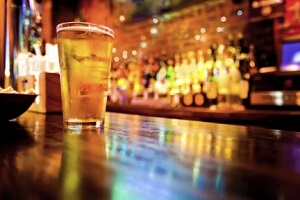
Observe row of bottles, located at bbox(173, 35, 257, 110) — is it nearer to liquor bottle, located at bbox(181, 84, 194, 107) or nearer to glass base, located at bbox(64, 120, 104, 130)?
liquor bottle, located at bbox(181, 84, 194, 107)

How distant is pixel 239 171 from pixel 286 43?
1.96m

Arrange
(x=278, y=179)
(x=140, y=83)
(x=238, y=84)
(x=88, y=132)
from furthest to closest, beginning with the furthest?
(x=140, y=83) → (x=238, y=84) → (x=88, y=132) → (x=278, y=179)

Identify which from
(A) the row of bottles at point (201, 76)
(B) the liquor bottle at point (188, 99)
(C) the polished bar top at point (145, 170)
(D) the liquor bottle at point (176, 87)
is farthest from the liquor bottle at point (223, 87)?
(C) the polished bar top at point (145, 170)

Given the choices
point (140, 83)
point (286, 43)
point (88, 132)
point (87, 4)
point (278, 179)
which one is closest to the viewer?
point (278, 179)

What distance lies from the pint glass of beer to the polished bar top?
127 millimetres

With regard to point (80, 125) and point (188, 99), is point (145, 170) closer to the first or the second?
point (80, 125)

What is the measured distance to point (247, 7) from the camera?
7.91 feet

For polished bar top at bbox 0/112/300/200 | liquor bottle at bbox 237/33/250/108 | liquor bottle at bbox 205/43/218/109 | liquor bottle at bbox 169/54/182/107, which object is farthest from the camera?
liquor bottle at bbox 169/54/182/107

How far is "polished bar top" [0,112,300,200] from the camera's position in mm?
178

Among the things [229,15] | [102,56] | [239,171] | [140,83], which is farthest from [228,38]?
[239,171]

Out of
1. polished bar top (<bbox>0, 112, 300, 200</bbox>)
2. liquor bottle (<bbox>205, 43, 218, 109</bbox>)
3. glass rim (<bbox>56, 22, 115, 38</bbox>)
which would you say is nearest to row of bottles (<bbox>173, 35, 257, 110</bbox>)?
liquor bottle (<bbox>205, 43, 218, 109</bbox>)

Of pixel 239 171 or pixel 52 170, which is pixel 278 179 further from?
pixel 52 170

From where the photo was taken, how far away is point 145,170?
23cm

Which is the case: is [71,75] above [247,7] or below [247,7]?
below
